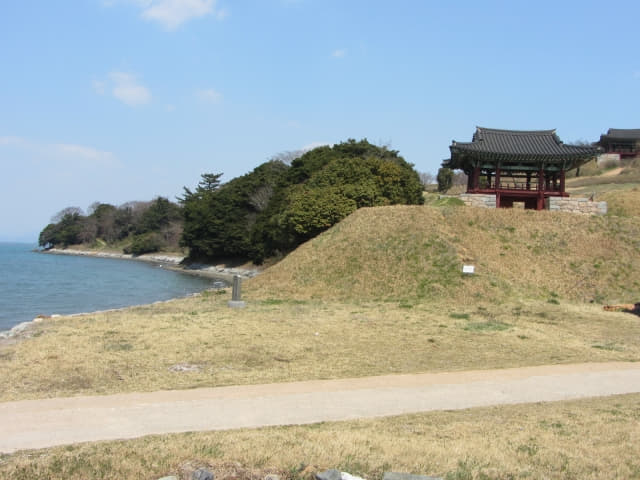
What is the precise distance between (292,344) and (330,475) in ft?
26.5

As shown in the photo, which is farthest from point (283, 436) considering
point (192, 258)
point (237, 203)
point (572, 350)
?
point (192, 258)

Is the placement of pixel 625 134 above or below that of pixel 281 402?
above

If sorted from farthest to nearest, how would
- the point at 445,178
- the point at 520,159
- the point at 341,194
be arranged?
the point at 445,178
the point at 341,194
the point at 520,159

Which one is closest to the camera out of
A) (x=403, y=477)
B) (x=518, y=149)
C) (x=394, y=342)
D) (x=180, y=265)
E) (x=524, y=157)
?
(x=403, y=477)

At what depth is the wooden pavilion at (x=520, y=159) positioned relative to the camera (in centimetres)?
3169

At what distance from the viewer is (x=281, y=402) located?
840 cm

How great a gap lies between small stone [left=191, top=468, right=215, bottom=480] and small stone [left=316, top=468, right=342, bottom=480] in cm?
104

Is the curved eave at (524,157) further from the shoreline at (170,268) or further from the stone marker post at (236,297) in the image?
the stone marker post at (236,297)

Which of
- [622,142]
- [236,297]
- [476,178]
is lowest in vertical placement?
[236,297]

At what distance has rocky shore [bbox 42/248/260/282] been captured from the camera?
59000mm

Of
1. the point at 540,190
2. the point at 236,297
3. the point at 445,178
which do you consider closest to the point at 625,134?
the point at 445,178

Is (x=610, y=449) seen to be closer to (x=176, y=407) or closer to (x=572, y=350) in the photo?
(x=176, y=407)

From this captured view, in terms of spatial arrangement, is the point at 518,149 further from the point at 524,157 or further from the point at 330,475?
the point at 330,475

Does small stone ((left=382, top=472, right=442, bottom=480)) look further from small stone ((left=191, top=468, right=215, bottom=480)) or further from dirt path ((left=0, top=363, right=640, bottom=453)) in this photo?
dirt path ((left=0, top=363, right=640, bottom=453))
